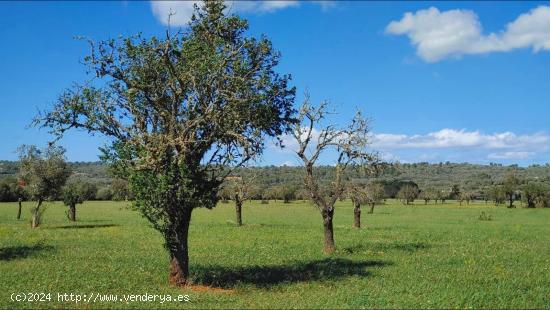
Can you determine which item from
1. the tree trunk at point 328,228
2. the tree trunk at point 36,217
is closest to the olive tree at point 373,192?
the tree trunk at point 328,228

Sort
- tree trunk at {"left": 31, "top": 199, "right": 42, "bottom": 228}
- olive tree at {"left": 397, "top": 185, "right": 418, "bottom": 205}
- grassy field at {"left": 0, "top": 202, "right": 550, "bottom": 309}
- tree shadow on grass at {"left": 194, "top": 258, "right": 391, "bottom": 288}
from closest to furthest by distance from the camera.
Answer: grassy field at {"left": 0, "top": 202, "right": 550, "bottom": 309}
tree shadow on grass at {"left": 194, "top": 258, "right": 391, "bottom": 288}
tree trunk at {"left": 31, "top": 199, "right": 42, "bottom": 228}
olive tree at {"left": 397, "top": 185, "right": 418, "bottom": 205}

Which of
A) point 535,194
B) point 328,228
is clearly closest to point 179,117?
point 328,228

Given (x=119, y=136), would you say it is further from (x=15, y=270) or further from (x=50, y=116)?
(x=15, y=270)

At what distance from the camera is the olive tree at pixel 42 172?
159 feet

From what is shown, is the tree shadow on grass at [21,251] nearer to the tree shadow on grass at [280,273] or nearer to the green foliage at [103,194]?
A: the tree shadow on grass at [280,273]

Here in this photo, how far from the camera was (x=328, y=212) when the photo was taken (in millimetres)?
30344

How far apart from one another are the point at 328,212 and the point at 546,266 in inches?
446

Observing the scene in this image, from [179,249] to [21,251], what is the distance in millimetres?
15199

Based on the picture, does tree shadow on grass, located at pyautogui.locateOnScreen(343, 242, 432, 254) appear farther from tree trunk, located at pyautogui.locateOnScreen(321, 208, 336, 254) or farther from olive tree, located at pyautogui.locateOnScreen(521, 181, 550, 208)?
olive tree, located at pyautogui.locateOnScreen(521, 181, 550, 208)

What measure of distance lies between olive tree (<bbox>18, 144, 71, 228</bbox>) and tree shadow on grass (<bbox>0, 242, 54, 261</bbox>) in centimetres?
1724

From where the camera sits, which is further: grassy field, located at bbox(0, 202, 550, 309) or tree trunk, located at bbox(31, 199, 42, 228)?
tree trunk, located at bbox(31, 199, 42, 228)

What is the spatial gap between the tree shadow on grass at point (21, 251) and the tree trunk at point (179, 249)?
1207cm

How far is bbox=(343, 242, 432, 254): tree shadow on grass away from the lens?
3200cm

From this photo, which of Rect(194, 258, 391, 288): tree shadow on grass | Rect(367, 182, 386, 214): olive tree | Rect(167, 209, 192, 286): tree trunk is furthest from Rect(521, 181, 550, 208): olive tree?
Rect(167, 209, 192, 286): tree trunk
